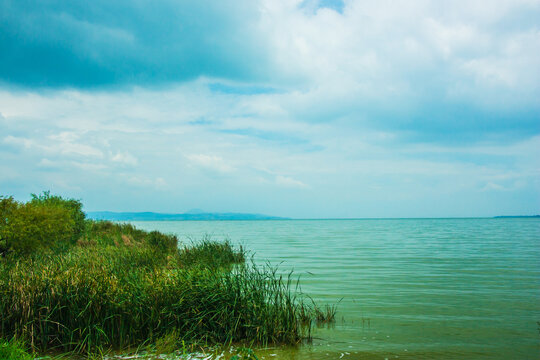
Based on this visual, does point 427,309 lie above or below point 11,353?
below

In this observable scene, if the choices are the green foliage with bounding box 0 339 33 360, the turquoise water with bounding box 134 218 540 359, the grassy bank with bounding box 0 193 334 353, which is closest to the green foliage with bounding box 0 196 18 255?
the grassy bank with bounding box 0 193 334 353

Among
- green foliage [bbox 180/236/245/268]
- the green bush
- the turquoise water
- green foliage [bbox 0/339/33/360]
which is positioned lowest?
the turquoise water

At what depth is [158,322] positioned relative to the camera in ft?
24.5

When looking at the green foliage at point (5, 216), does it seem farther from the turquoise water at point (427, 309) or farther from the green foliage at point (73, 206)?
the turquoise water at point (427, 309)

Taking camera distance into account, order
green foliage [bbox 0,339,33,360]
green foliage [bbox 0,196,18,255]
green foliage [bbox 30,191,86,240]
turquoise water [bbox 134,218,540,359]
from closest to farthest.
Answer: green foliage [bbox 0,339,33,360] < turquoise water [bbox 134,218,540,359] < green foliage [bbox 0,196,18,255] < green foliage [bbox 30,191,86,240]

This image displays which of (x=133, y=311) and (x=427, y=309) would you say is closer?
(x=133, y=311)

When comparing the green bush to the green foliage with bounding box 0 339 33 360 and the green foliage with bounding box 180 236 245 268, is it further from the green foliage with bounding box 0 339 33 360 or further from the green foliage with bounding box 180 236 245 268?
the green foliage with bounding box 0 339 33 360

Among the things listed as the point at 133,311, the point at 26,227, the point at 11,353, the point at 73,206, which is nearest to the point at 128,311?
the point at 133,311

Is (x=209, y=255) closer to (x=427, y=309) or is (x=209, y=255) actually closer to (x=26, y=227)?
(x=26, y=227)

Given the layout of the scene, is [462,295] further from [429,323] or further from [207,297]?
[207,297]

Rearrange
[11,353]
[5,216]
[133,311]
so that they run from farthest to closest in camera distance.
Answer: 1. [5,216]
2. [133,311]
3. [11,353]

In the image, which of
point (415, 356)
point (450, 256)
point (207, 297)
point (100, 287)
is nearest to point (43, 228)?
point (100, 287)

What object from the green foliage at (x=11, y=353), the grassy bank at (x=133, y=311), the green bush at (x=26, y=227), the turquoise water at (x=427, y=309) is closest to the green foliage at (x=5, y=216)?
the green bush at (x=26, y=227)

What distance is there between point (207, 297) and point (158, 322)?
1.03 metres
